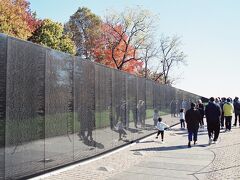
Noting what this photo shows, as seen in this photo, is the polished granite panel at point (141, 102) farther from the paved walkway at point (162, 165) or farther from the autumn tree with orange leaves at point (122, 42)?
the autumn tree with orange leaves at point (122, 42)

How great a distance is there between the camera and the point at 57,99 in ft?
31.5

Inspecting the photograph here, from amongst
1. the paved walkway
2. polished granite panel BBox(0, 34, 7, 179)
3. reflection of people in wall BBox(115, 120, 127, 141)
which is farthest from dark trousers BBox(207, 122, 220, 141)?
polished granite panel BBox(0, 34, 7, 179)

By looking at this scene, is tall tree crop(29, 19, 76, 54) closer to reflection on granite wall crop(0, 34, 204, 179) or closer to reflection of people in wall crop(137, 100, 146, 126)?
reflection of people in wall crop(137, 100, 146, 126)

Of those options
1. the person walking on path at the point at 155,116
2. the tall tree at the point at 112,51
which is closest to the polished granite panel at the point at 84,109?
the person walking on path at the point at 155,116

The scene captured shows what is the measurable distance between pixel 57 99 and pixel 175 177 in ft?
11.4

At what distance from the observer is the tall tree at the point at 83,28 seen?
192 ft

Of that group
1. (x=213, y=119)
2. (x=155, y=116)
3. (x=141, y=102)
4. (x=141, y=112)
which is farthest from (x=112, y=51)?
(x=213, y=119)

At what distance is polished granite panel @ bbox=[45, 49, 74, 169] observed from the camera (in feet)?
30.1

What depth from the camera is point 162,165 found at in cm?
1037

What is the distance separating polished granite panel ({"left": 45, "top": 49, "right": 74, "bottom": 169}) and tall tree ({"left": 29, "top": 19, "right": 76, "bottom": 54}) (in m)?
25.1

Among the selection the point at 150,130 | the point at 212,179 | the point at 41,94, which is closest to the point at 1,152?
the point at 41,94

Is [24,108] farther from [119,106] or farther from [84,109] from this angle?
[119,106]

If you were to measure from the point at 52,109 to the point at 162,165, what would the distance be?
133 inches

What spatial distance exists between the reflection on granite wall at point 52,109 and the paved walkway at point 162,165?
559 mm
